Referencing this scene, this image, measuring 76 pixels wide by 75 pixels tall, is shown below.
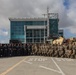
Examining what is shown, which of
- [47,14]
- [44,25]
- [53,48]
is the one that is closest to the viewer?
[53,48]

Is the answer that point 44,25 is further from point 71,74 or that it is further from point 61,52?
point 71,74

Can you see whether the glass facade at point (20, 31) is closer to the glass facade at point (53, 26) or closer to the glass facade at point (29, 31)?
the glass facade at point (29, 31)

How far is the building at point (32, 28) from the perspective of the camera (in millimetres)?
94562

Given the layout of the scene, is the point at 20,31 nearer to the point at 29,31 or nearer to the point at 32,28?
the point at 29,31

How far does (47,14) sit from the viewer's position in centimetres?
9094

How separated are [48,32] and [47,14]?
6213 millimetres

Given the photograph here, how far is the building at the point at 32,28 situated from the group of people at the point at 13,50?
35.9 m

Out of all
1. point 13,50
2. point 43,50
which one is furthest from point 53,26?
point 13,50

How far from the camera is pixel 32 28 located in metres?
97.6

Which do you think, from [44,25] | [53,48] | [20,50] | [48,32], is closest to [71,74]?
[53,48]

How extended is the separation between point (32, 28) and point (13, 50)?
45.2 m

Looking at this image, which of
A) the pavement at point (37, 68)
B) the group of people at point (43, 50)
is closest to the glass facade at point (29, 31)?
the group of people at point (43, 50)

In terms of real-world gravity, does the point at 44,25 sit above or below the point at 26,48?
above

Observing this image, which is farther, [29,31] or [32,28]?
[29,31]
